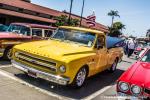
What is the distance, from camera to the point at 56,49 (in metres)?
7.63

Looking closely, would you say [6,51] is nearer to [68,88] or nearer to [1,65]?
[1,65]

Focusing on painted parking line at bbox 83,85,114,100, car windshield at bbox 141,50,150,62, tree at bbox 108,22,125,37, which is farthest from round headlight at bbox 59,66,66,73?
tree at bbox 108,22,125,37

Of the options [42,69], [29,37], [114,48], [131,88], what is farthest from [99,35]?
[131,88]

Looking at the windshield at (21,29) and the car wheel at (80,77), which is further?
the windshield at (21,29)

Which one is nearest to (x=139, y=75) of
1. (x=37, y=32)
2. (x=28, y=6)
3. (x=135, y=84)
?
(x=135, y=84)

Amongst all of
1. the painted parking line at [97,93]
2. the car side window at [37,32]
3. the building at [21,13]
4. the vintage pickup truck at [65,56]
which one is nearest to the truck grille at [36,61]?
the vintage pickup truck at [65,56]

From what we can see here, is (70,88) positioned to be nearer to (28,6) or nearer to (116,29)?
(28,6)

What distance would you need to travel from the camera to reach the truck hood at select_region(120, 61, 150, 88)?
4997mm

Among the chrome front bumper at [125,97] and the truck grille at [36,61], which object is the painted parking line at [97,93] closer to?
the truck grille at [36,61]

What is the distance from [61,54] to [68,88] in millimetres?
1177

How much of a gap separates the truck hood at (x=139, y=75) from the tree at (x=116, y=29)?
74278mm

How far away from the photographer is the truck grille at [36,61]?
7.06 m

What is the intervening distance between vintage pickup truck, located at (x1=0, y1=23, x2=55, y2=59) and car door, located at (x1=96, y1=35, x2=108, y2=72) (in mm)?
3373

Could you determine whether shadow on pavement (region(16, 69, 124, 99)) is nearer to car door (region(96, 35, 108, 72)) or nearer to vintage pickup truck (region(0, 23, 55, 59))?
car door (region(96, 35, 108, 72))
